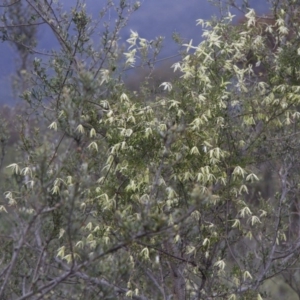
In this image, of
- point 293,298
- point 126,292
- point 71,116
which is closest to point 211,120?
point 126,292

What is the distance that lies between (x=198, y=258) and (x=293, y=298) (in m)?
6.48

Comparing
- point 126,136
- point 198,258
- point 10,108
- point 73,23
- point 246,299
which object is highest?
point 10,108

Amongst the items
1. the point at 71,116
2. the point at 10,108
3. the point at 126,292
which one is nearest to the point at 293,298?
the point at 10,108

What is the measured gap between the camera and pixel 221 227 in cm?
490

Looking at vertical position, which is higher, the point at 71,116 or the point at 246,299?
the point at 71,116

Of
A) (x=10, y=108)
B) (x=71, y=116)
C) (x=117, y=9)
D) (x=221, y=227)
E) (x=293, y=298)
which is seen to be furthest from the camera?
(x=293, y=298)

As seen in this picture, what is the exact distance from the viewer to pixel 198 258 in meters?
4.95

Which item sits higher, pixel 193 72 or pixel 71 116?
pixel 193 72

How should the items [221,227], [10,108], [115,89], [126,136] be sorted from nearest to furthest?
1. [126,136]
2. [115,89]
3. [221,227]
4. [10,108]

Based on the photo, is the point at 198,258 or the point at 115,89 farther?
the point at 198,258

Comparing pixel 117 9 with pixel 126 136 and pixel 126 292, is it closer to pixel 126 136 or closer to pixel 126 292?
pixel 126 136

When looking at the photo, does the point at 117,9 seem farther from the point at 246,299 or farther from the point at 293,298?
the point at 293,298

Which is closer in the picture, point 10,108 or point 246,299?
point 246,299

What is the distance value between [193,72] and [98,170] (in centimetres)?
118
